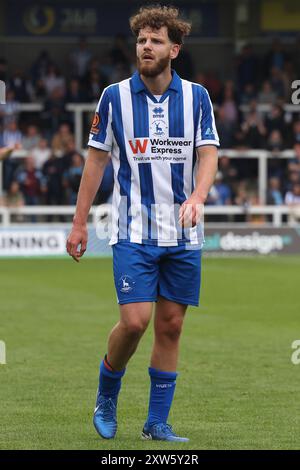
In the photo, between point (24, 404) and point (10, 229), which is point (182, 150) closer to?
point (24, 404)

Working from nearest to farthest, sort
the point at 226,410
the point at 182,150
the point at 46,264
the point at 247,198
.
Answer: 1. the point at 182,150
2. the point at 226,410
3. the point at 46,264
4. the point at 247,198

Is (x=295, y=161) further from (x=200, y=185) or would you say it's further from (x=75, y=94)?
(x=200, y=185)

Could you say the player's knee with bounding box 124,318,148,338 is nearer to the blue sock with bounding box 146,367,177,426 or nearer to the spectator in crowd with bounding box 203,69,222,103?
the blue sock with bounding box 146,367,177,426

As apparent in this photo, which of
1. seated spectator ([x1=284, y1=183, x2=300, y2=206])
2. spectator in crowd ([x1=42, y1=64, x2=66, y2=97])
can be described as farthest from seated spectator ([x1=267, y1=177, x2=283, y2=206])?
spectator in crowd ([x1=42, y1=64, x2=66, y2=97])

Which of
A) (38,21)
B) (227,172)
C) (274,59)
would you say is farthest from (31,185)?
(274,59)

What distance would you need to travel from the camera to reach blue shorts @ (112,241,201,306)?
678 centimetres

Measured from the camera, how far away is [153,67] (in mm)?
6754

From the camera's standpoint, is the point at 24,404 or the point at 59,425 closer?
the point at 59,425

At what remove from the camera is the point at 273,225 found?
925 inches

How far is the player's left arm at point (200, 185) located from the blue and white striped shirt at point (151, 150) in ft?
0.17

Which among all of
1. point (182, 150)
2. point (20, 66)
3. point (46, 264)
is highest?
point (20, 66)

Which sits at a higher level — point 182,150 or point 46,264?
point 182,150
